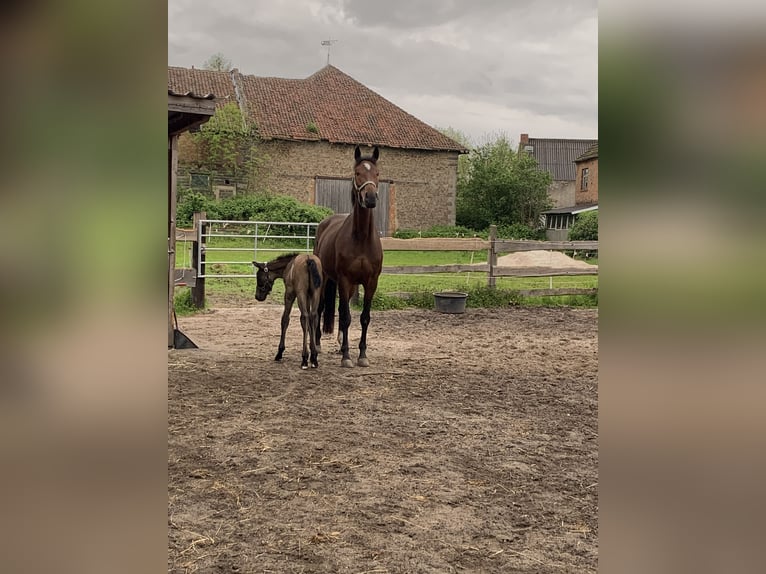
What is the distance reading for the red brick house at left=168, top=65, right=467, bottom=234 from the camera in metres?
23.5

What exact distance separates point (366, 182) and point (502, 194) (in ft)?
79.4

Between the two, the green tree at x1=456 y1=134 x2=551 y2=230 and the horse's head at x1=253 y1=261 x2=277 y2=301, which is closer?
the horse's head at x1=253 y1=261 x2=277 y2=301

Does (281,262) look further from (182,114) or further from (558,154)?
(558,154)

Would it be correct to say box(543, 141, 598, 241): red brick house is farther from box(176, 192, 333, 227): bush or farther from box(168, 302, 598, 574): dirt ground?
box(168, 302, 598, 574): dirt ground

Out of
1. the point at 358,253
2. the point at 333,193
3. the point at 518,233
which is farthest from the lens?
the point at 518,233

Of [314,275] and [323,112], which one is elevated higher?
[323,112]

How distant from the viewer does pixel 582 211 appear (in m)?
29.3

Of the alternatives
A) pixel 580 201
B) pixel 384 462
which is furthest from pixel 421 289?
pixel 580 201

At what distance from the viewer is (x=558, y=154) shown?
4791 centimetres

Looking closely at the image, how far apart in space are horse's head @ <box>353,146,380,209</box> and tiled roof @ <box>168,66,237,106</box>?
65.5 feet

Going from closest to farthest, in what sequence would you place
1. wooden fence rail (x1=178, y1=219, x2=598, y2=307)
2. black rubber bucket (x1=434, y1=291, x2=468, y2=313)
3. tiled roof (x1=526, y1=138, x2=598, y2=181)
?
1. black rubber bucket (x1=434, y1=291, x2=468, y2=313)
2. wooden fence rail (x1=178, y1=219, x2=598, y2=307)
3. tiled roof (x1=526, y1=138, x2=598, y2=181)

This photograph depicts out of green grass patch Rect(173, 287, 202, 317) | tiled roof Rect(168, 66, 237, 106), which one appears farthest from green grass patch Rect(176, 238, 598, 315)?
tiled roof Rect(168, 66, 237, 106)
